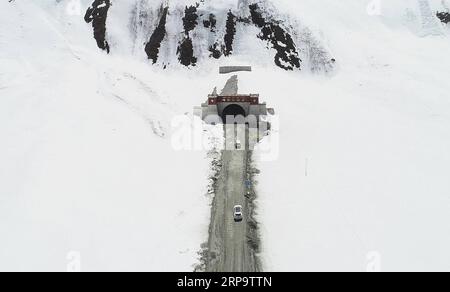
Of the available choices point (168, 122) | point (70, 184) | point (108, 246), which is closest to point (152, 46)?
point (168, 122)

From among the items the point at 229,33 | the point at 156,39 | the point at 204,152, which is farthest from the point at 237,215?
the point at 156,39

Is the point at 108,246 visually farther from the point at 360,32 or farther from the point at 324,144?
the point at 360,32

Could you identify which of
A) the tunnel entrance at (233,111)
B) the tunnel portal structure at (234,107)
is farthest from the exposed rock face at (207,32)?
the tunnel entrance at (233,111)

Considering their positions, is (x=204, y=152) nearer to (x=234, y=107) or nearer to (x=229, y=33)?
(x=234, y=107)

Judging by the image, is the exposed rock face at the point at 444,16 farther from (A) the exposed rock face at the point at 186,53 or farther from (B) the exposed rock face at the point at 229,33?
(A) the exposed rock face at the point at 186,53

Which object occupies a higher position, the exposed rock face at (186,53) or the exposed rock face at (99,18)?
the exposed rock face at (99,18)

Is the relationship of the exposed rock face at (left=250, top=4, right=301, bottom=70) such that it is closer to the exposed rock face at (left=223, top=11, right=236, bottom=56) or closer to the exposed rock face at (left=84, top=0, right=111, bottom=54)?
the exposed rock face at (left=223, top=11, right=236, bottom=56)

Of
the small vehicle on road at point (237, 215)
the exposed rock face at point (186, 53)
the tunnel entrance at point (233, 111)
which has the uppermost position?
the exposed rock face at point (186, 53)
